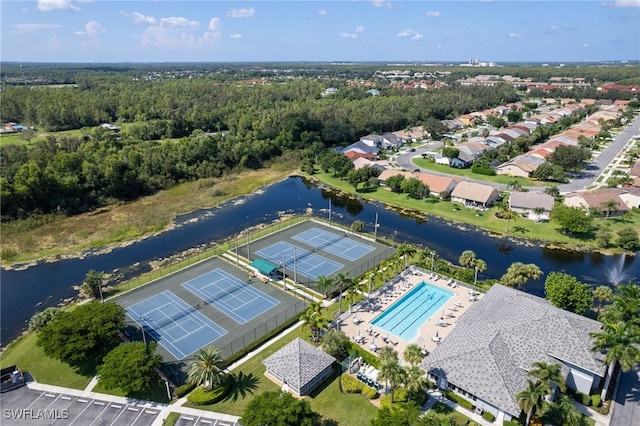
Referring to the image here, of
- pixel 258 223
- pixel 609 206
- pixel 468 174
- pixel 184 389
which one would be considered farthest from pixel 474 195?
pixel 184 389

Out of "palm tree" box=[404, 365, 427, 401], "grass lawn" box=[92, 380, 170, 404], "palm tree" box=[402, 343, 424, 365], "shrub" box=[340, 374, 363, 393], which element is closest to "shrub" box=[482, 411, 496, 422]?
"palm tree" box=[404, 365, 427, 401]

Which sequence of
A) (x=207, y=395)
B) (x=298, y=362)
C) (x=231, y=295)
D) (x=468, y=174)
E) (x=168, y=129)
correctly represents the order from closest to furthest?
(x=207, y=395) < (x=298, y=362) < (x=231, y=295) < (x=468, y=174) < (x=168, y=129)

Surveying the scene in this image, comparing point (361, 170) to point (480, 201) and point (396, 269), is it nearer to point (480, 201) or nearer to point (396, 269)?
point (480, 201)

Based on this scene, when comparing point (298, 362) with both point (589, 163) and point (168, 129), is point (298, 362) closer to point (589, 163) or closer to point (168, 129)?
point (589, 163)

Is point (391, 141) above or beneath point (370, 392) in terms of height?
above

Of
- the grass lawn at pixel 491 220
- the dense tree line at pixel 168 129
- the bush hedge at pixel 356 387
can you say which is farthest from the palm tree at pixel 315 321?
the dense tree line at pixel 168 129

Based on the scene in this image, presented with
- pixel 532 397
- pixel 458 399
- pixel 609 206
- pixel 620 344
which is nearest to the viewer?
pixel 532 397

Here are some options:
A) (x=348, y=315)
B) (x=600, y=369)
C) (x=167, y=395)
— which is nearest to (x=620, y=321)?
(x=600, y=369)

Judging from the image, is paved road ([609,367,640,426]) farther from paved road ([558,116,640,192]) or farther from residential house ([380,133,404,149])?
residential house ([380,133,404,149])
